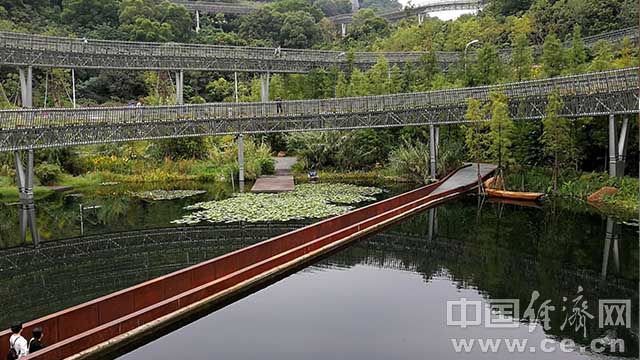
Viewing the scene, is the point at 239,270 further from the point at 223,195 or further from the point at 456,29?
the point at 456,29

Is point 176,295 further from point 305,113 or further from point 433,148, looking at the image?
point 305,113

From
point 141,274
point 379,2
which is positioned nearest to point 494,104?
point 141,274

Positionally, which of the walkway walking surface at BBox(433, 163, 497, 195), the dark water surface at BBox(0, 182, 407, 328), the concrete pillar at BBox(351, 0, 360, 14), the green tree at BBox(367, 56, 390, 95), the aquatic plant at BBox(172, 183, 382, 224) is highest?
the concrete pillar at BBox(351, 0, 360, 14)

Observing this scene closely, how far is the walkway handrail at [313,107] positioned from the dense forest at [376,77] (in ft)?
6.85

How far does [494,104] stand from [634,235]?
13234mm

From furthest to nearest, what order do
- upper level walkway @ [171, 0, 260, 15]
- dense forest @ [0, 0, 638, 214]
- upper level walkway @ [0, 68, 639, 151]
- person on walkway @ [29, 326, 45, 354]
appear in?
upper level walkway @ [171, 0, 260, 15] → dense forest @ [0, 0, 638, 214] → upper level walkway @ [0, 68, 639, 151] → person on walkway @ [29, 326, 45, 354]

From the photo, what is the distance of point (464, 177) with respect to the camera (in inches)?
1428

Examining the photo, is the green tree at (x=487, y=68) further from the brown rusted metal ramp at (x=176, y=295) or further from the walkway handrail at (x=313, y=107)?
the brown rusted metal ramp at (x=176, y=295)

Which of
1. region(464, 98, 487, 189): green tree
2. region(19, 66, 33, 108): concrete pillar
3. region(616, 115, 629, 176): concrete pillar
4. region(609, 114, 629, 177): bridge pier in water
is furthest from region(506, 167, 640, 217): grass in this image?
region(19, 66, 33, 108): concrete pillar

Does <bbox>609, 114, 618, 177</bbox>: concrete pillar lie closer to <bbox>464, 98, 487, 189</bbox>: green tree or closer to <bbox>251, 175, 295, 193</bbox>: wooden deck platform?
<bbox>464, 98, 487, 189</bbox>: green tree

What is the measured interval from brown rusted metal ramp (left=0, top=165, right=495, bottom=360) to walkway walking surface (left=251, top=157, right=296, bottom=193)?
13.6 meters

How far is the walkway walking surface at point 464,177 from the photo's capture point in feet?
110

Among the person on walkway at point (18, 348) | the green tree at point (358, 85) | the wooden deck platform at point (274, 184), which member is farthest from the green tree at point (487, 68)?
the person on walkway at point (18, 348)

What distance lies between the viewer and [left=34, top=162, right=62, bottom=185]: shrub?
38719 millimetres
